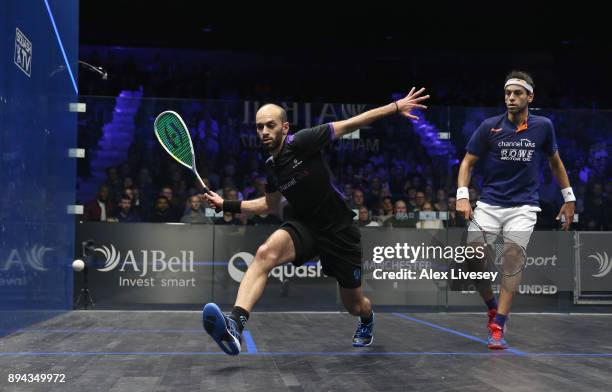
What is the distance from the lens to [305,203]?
11.0 feet

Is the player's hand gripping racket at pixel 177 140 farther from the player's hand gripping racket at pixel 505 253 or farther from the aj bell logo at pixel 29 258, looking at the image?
the player's hand gripping racket at pixel 505 253

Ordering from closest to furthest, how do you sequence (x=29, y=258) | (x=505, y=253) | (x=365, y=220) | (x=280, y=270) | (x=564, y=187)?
(x=505, y=253) → (x=564, y=187) → (x=29, y=258) → (x=280, y=270) → (x=365, y=220)

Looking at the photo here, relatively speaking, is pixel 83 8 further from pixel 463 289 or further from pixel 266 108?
pixel 266 108

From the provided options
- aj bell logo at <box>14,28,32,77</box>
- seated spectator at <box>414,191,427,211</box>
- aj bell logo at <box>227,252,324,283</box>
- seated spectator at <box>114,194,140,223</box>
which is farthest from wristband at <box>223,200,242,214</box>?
seated spectator at <box>414,191,427,211</box>

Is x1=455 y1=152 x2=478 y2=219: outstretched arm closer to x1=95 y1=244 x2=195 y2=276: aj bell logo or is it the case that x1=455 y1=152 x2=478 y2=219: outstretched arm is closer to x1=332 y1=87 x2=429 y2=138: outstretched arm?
x1=332 y1=87 x2=429 y2=138: outstretched arm

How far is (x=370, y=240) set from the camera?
655 centimetres

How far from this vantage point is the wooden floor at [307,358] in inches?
106

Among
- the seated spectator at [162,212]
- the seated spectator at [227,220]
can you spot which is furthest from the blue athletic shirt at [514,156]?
the seated spectator at [162,212]

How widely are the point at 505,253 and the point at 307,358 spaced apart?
121cm

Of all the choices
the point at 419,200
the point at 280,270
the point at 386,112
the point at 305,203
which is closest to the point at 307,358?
the point at 305,203

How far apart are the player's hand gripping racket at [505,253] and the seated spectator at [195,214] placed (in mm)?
3052

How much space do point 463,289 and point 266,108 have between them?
3824mm

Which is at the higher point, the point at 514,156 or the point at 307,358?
Answer: the point at 514,156

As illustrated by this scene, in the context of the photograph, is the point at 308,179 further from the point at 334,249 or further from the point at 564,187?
the point at 564,187
